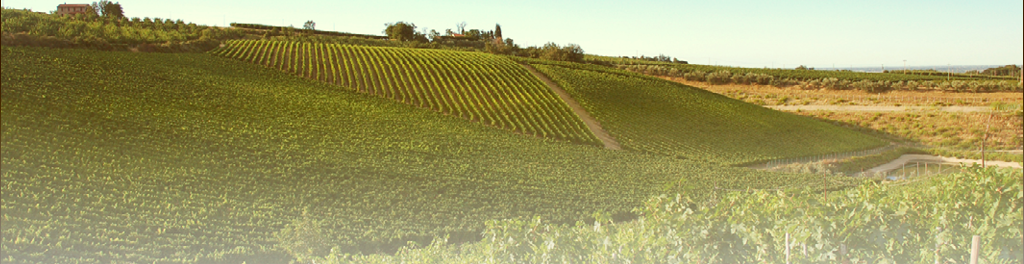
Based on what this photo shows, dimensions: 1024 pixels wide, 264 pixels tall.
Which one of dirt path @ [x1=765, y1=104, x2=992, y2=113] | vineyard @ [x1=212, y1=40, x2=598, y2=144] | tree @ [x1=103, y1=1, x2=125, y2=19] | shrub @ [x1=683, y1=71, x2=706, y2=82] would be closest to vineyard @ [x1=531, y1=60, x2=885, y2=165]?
Result: vineyard @ [x1=212, y1=40, x2=598, y2=144]

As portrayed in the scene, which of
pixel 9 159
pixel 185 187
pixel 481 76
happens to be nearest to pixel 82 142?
pixel 9 159

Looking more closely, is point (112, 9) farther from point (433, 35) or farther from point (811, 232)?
point (433, 35)

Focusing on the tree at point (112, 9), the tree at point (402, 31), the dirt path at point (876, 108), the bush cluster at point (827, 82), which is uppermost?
the tree at point (402, 31)

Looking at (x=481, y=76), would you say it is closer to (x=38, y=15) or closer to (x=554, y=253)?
(x=38, y=15)

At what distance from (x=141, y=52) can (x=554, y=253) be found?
16199mm

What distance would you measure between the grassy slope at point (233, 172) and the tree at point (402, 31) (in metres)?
23.2

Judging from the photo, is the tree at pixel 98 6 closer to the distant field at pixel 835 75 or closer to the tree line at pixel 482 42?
the tree line at pixel 482 42

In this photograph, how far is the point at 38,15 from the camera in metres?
12.6

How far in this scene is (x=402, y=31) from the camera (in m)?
37.4

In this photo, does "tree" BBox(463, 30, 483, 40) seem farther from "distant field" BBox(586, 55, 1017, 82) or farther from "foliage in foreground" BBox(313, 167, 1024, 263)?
"foliage in foreground" BBox(313, 167, 1024, 263)

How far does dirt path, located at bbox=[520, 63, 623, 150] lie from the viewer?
53.1ft

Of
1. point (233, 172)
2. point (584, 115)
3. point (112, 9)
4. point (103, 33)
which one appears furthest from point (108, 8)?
point (584, 115)

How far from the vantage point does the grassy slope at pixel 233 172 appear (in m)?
6.99

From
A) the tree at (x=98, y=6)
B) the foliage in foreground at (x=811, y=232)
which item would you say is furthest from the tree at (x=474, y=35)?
the foliage in foreground at (x=811, y=232)
